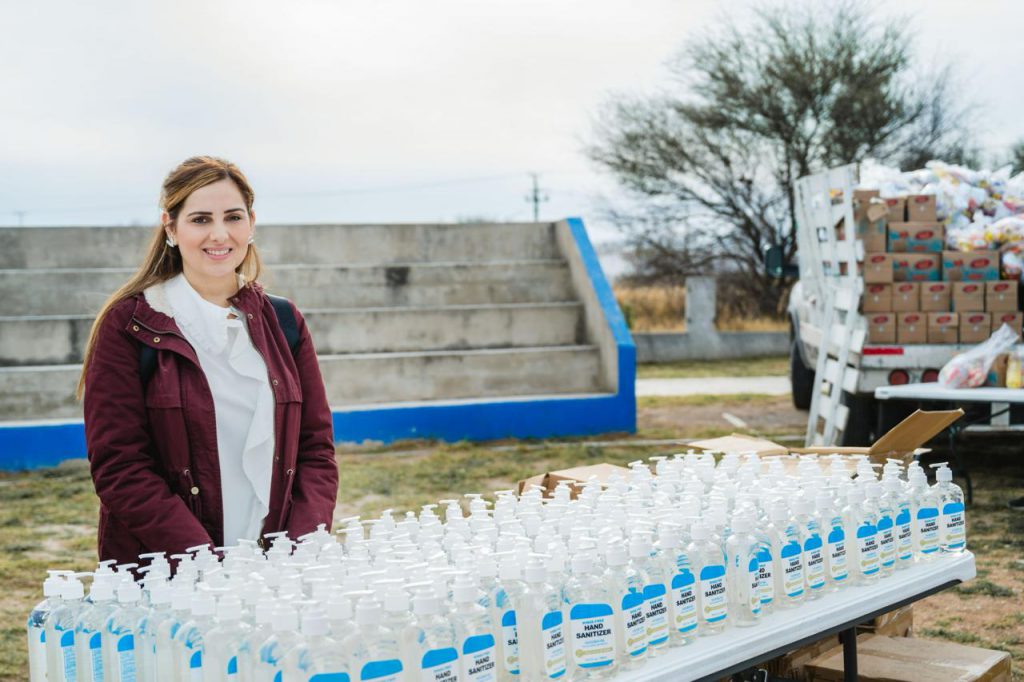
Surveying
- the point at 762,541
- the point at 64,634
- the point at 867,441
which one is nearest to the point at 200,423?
the point at 64,634

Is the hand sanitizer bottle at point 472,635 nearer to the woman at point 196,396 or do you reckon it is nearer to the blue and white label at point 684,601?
the blue and white label at point 684,601

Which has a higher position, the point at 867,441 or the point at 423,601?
the point at 423,601

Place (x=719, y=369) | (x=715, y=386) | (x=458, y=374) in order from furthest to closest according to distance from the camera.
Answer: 1. (x=719, y=369)
2. (x=715, y=386)
3. (x=458, y=374)

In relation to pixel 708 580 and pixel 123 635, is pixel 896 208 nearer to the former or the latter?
pixel 708 580

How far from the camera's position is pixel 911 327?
308 inches

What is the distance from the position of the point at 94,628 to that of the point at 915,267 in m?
7.09

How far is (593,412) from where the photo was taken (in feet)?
34.8

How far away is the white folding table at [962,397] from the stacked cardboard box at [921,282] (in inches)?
18.8

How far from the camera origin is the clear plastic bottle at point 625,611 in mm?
2318

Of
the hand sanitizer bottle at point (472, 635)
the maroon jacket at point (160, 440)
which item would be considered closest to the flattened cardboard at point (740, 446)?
the maroon jacket at point (160, 440)

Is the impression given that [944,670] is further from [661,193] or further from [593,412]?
[661,193]

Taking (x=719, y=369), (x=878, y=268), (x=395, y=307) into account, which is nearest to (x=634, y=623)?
(x=878, y=268)

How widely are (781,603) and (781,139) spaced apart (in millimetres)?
20015

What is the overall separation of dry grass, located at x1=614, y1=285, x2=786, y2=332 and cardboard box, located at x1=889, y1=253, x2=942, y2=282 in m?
13.5
